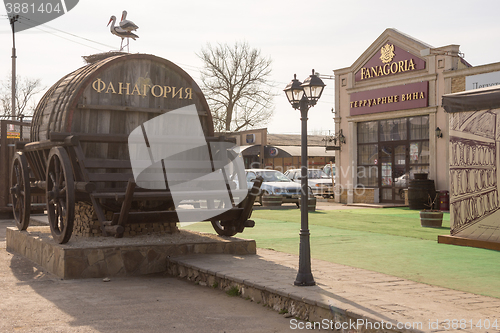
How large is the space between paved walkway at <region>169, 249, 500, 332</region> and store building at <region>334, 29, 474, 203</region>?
1322cm

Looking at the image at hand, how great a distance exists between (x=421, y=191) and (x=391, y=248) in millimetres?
9364

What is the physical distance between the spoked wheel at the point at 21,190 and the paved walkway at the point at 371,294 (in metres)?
3.11

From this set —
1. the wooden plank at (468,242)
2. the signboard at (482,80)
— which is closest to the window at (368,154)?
the signboard at (482,80)

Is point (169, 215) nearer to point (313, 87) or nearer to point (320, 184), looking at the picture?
point (313, 87)

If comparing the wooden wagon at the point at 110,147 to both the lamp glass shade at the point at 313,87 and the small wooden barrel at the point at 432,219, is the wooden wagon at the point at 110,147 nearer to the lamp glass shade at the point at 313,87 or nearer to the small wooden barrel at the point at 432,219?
the lamp glass shade at the point at 313,87

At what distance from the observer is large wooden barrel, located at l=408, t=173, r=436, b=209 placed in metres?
18.4

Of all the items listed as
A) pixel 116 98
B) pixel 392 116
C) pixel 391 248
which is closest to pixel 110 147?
pixel 116 98

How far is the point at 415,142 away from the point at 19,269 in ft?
51.0

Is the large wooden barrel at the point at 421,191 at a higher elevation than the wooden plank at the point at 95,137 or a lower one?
lower

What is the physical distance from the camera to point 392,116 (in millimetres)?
21000

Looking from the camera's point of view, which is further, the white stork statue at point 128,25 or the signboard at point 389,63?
the signboard at point 389,63

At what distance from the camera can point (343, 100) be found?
2323 cm

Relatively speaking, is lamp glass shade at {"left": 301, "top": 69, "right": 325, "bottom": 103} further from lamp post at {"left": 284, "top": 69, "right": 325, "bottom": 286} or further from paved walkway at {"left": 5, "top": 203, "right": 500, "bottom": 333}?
paved walkway at {"left": 5, "top": 203, "right": 500, "bottom": 333}

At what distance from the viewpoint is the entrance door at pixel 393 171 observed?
20.8 metres
